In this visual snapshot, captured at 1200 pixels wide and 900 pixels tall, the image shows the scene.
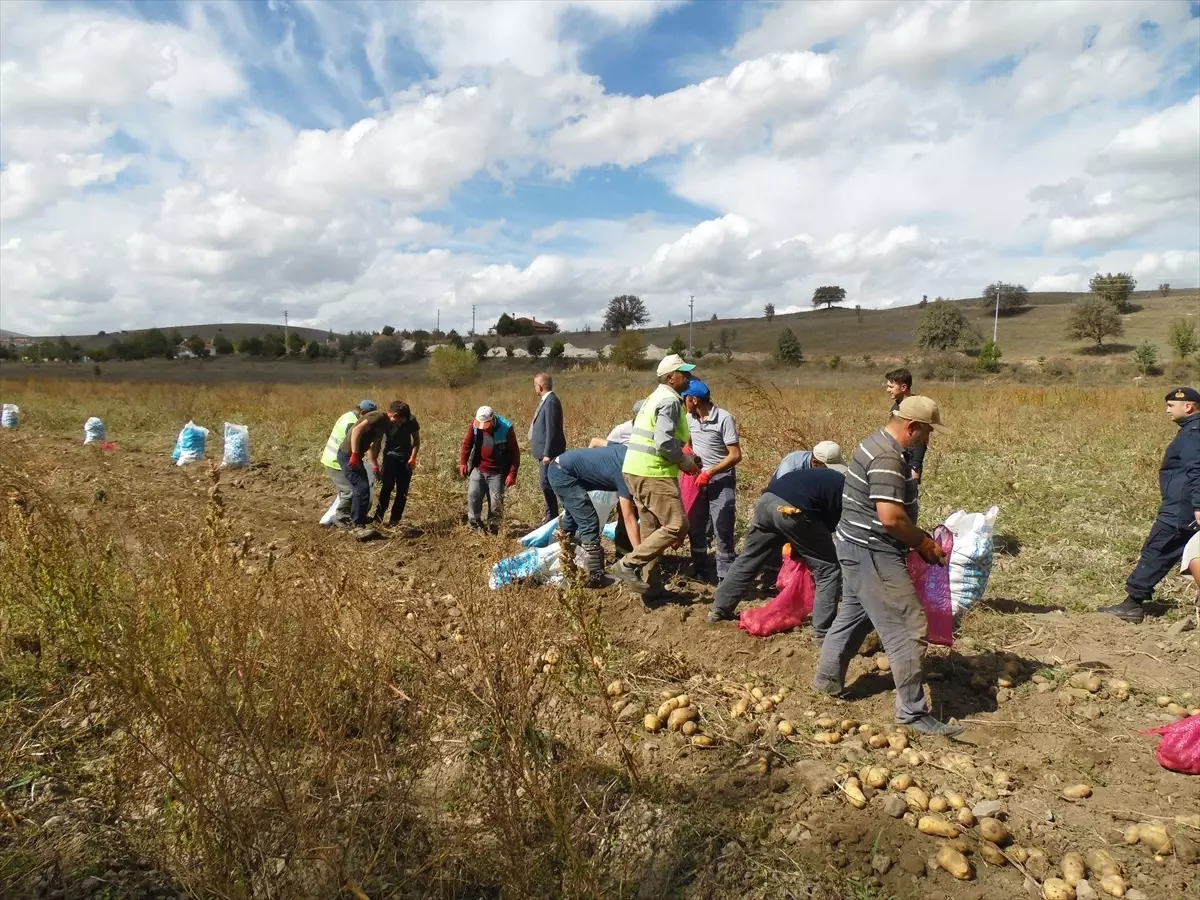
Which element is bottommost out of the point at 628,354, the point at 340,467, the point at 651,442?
the point at 340,467

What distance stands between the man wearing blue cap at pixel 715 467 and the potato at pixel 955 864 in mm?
2809

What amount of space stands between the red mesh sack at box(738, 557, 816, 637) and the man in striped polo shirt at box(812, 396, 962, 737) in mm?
924

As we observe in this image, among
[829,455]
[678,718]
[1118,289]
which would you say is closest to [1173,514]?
[829,455]

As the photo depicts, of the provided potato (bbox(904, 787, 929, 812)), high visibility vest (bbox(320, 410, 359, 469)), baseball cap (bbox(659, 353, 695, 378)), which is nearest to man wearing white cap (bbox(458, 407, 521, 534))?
high visibility vest (bbox(320, 410, 359, 469))

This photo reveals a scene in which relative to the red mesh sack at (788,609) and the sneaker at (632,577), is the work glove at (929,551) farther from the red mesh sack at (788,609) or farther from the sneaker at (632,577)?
the sneaker at (632,577)

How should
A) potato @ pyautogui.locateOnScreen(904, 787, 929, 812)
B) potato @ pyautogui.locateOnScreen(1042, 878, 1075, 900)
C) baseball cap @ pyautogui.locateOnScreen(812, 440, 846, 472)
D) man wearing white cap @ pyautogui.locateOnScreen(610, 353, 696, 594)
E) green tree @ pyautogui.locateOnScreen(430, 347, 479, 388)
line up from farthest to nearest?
green tree @ pyautogui.locateOnScreen(430, 347, 479, 388)
man wearing white cap @ pyautogui.locateOnScreen(610, 353, 696, 594)
baseball cap @ pyautogui.locateOnScreen(812, 440, 846, 472)
potato @ pyautogui.locateOnScreen(904, 787, 929, 812)
potato @ pyautogui.locateOnScreen(1042, 878, 1075, 900)

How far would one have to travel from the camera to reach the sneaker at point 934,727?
3434 mm

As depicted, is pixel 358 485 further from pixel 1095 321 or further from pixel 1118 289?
pixel 1118 289

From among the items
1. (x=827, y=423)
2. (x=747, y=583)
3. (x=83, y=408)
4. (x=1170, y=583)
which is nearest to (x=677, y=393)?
(x=747, y=583)

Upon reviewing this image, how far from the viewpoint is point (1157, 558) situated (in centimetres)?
483

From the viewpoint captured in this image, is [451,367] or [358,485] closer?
[358,485]

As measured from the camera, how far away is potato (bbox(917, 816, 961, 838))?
2635 millimetres

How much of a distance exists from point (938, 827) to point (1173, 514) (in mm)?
3481

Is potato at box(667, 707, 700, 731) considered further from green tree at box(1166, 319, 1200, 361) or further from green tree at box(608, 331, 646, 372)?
green tree at box(1166, 319, 1200, 361)
